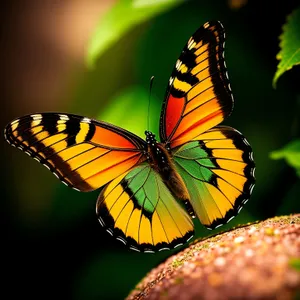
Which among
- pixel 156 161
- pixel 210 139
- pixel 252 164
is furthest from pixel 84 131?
pixel 252 164

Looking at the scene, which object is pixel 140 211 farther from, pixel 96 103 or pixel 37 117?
pixel 96 103

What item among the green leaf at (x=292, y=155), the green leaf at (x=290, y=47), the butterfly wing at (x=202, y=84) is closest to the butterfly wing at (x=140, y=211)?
the butterfly wing at (x=202, y=84)

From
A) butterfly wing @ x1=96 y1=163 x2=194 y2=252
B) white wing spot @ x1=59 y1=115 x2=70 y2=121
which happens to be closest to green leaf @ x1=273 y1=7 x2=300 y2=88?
butterfly wing @ x1=96 y1=163 x2=194 y2=252

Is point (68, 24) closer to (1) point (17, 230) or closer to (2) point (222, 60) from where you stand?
(1) point (17, 230)

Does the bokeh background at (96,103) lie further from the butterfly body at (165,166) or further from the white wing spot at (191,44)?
the white wing spot at (191,44)

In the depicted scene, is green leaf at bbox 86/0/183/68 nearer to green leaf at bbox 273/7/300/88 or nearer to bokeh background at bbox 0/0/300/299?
bokeh background at bbox 0/0/300/299
